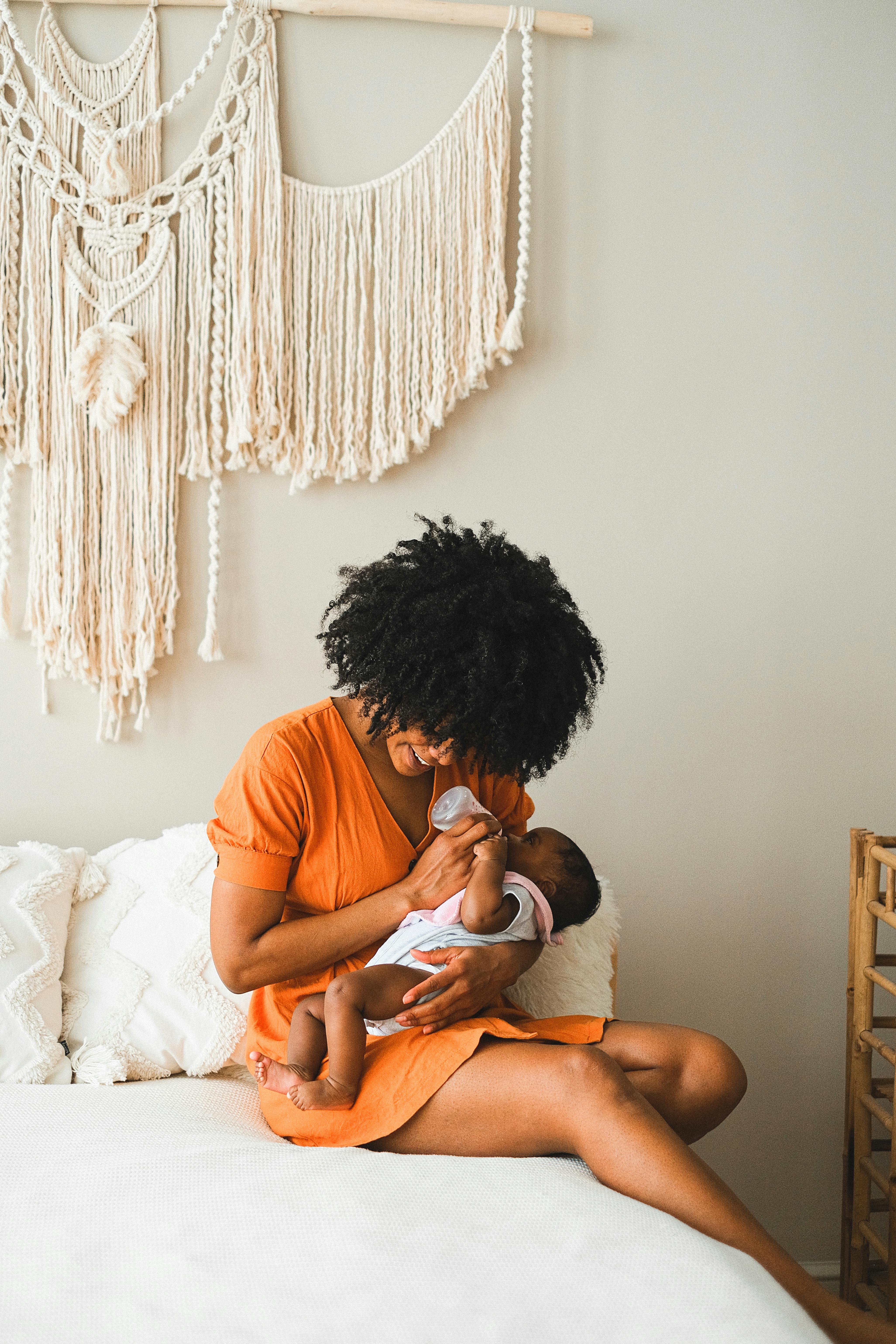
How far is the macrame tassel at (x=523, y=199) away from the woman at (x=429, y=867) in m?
0.59

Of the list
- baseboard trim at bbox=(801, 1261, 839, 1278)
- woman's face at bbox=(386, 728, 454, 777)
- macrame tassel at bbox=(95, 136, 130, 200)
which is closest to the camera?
woman's face at bbox=(386, 728, 454, 777)

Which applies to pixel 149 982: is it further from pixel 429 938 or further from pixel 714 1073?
pixel 714 1073

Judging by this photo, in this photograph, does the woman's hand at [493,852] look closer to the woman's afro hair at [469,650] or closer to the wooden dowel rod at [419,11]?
the woman's afro hair at [469,650]

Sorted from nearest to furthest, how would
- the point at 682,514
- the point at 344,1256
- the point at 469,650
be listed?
the point at 344,1256
the point at 469,650
the point at 682,514

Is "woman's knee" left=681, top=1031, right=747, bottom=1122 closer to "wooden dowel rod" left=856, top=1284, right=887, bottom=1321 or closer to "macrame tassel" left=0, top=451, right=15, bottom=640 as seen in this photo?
"wooden dowel rod" left=856, top=1284, right=887, bottom=1321

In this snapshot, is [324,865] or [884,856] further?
[884,856]

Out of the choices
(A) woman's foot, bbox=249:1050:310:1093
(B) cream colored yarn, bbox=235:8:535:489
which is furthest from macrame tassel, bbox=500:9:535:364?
(A) woman's foot, bbox=249:1050:310:1093

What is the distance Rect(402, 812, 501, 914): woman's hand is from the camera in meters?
1.27

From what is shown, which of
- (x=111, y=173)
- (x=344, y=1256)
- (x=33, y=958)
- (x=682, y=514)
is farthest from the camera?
(x=682, y=514)

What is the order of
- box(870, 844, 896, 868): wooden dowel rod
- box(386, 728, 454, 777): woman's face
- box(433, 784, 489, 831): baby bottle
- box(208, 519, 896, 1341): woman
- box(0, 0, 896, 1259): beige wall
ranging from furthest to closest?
box(0, 0, 896, 1259): beige wall
box(870, 844, 896, 868): wooden dowel rod
box(433, 784, 489, 831): baby bottle
box(386, 728, 454, 777): woman's face
box(208, 519, 896, 1341): woman

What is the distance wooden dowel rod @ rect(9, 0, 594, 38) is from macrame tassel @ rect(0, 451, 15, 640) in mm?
799

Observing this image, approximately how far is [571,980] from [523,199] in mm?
1326

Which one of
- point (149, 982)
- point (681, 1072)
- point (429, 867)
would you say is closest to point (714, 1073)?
point (681, 1072)

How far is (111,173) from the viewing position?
1635 millimetres
